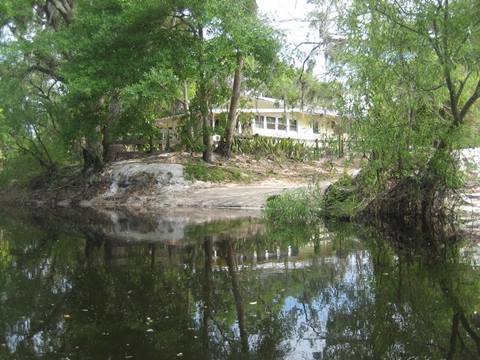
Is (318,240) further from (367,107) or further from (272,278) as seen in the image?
(272,278)

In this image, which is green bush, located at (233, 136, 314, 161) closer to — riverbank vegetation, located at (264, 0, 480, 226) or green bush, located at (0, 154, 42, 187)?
green bush, located at (0, 154, 42, 187)

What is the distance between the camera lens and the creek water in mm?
5738

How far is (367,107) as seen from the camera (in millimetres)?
13609

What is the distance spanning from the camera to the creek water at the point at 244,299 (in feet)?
18.8

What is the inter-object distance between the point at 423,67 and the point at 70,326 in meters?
9.09

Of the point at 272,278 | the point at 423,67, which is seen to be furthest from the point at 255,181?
the point at 272,278

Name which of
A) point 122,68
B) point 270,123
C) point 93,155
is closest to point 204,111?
point 122,68

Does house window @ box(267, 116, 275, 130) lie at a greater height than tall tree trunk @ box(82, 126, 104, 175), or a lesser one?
greater

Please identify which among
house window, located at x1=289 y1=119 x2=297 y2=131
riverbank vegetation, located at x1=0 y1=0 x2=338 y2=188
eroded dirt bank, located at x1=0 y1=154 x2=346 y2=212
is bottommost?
eroded dirt bank, located at x1=0 y1=154 x2=346 y2=212

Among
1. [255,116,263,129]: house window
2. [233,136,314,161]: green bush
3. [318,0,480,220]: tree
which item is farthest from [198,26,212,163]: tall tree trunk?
[255,116,263,129]: house window

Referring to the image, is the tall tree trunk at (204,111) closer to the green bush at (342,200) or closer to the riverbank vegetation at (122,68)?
the riverbank vegetation at (122,68)

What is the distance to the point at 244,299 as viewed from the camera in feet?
25.2

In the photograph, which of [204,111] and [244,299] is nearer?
[244,299]

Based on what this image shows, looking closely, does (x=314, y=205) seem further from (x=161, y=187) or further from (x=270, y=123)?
(x=270, y=123)
